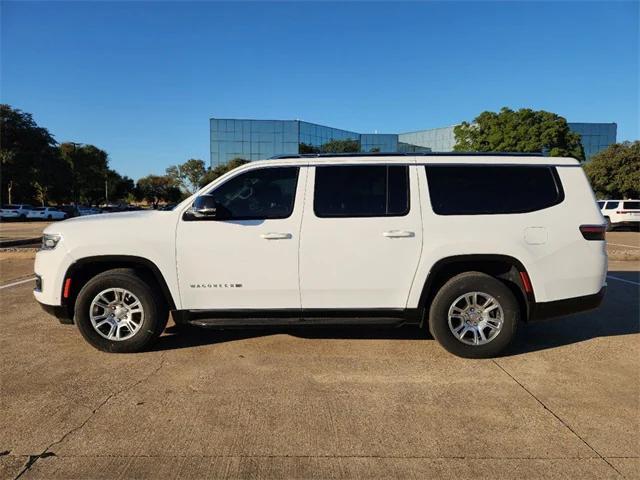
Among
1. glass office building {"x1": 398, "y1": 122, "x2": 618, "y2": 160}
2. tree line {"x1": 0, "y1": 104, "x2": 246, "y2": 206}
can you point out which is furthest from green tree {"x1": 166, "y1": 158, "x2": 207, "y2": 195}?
Result: glass office building {"x1": 398, "y1": 122, "x2": 618, "y2": 160}

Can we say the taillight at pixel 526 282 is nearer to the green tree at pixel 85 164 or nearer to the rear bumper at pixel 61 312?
the rear bumper at pixel 61 312

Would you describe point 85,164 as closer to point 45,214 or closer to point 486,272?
point 45,214

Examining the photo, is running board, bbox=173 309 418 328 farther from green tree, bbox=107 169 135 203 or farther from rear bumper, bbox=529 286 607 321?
green tree, bbox=107 169 135 203

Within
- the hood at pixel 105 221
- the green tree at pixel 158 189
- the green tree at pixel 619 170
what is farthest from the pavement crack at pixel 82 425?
the green tree at pixel 158 189

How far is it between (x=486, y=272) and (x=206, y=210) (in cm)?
281

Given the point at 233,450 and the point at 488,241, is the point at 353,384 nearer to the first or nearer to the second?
the point at 233,450

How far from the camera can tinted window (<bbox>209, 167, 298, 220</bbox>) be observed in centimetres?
452

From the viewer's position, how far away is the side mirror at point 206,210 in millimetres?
4324

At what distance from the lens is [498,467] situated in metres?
2.79

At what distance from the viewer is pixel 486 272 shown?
4.65 metres

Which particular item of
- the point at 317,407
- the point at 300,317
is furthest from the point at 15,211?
the point at 317,407

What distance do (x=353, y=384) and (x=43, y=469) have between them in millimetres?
2297

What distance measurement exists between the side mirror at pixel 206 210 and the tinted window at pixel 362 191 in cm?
91

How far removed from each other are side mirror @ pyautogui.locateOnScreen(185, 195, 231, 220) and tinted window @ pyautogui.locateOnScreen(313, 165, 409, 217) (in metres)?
0.91
